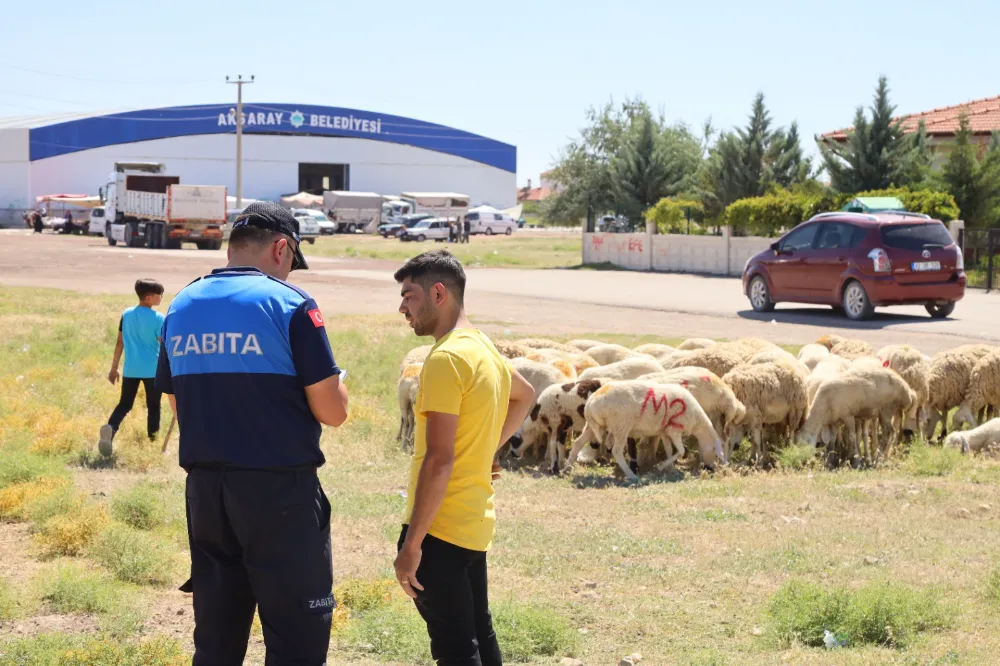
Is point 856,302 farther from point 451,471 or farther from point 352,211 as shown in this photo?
point 352,211

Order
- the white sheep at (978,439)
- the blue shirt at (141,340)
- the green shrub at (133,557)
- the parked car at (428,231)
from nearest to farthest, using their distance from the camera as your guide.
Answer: the green shrub at (133,557), the white sheep at (978,439), the blue shirt at (141,340), the parked car at (428,231)

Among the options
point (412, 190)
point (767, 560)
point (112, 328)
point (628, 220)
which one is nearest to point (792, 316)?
point (112, 328)

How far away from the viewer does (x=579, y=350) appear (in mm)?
13078

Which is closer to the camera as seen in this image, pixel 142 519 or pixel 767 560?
pixel 767 560

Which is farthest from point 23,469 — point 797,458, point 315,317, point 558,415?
point 797,458

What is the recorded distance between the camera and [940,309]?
2095 cm

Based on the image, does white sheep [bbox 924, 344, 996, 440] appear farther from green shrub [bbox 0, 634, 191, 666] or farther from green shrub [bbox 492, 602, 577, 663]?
green shrub [bbox 0, 634, 191, 666]

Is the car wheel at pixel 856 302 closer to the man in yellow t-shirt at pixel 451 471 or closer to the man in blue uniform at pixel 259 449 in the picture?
the man in yellow t-shirt at pixel 451 471

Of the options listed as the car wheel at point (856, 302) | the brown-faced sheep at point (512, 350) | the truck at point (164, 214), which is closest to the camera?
the brown-faced sheep at point (512, 350)

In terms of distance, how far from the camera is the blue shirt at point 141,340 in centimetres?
1036

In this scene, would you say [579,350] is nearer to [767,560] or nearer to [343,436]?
[343,436]

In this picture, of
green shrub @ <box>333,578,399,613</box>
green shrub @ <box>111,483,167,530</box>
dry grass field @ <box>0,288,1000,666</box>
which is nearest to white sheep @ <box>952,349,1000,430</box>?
dry grass field @ <box>0,288,1000,666</box>

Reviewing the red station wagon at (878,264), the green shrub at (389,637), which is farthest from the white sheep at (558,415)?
the red station wagon at (878,264)

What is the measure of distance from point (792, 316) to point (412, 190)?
7202cm
